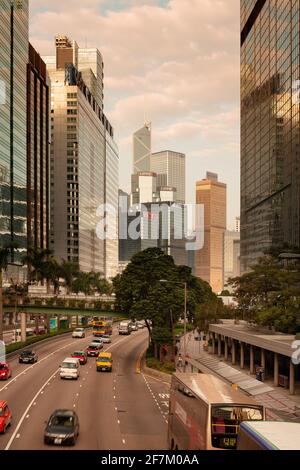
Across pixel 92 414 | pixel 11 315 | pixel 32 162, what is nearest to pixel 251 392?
pixel 92 414

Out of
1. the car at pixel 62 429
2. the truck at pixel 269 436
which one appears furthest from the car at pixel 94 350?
the truck at pixel 269 436

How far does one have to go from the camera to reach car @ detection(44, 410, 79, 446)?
27.8 metres

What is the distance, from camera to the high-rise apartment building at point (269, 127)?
3866 inches

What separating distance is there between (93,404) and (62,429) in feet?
44.7

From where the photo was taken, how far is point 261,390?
4859cm

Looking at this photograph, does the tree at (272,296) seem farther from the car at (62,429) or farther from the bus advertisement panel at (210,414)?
the bus advertisement panel at (210,414)

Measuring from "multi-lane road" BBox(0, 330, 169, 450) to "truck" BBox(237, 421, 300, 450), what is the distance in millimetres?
14790

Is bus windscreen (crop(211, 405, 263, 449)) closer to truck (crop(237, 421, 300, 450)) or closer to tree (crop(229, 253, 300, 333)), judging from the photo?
truck (crop(237, 421, 300, 450))

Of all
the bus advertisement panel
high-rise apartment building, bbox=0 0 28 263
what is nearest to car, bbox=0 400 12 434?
the bus advertisement panel

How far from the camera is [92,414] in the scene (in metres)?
37.5

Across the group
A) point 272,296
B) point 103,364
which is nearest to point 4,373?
point 103,364

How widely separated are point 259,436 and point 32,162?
186067 mm

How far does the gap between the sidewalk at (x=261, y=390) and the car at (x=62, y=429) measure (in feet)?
45.8

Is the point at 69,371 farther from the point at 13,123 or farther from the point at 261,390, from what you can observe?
the point at 13,123
